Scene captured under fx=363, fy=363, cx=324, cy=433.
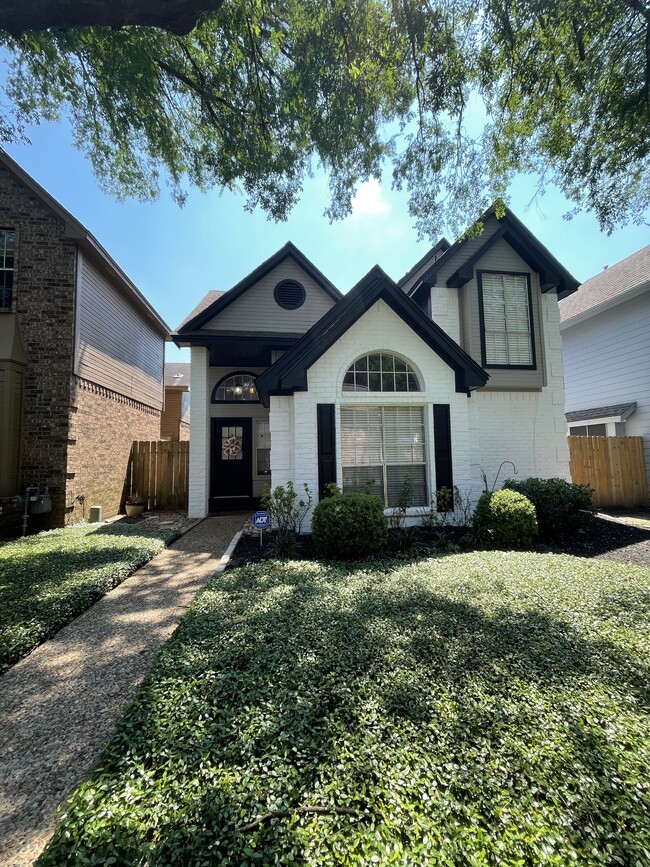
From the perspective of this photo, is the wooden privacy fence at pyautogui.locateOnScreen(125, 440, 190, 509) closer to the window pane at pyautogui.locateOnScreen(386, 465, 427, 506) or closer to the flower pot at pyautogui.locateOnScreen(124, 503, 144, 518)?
the flower pot at pyautogui.locateOnScreen(124, 503, 144, 518)

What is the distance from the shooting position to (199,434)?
1026 cm

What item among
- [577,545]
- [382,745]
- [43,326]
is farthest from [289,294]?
[382,745]

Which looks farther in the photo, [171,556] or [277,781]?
[171,556]

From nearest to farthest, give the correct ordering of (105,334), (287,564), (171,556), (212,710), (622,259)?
(212,710), (287,564), (171,556), (105,334), (622,259)

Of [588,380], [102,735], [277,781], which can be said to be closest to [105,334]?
[102,735]

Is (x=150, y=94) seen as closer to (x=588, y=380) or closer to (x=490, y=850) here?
(x=490, y=850)

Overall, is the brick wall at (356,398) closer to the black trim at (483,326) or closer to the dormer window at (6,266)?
the black trim at (483,326)

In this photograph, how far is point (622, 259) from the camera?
53.0 ft

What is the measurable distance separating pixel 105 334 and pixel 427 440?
985cm

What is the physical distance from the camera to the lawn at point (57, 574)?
3.79m

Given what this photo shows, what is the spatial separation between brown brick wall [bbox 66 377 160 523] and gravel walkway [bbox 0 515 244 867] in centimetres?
548

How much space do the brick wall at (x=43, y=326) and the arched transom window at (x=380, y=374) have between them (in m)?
7.13

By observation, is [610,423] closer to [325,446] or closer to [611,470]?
[611,470]

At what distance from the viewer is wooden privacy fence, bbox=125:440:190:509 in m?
12.3
